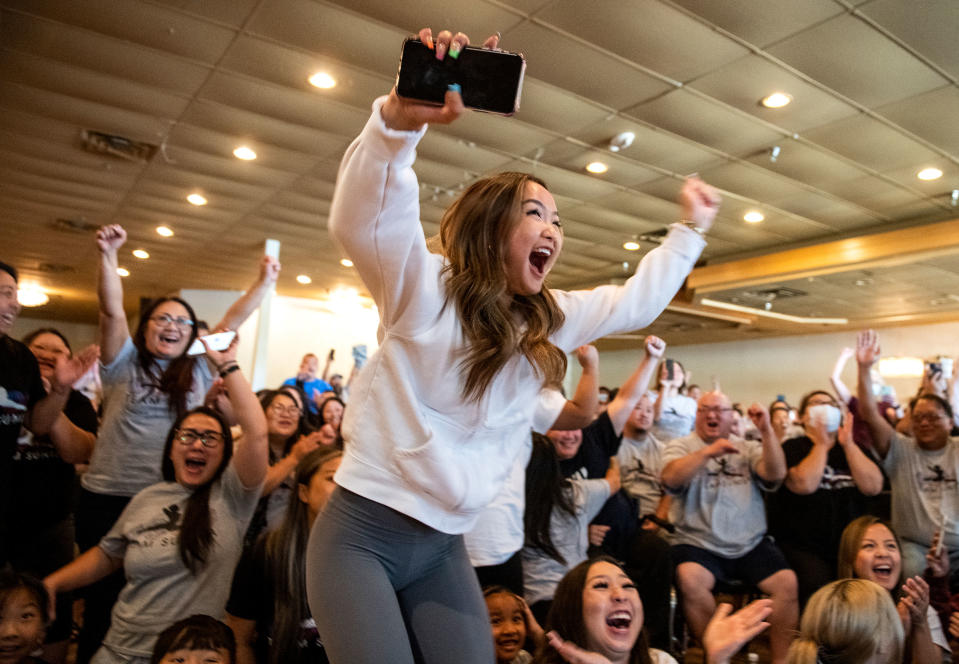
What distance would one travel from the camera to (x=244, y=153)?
5703 millimetres

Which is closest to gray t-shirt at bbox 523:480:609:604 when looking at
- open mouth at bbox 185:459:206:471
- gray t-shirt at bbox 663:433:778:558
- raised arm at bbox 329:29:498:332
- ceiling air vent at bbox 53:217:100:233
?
gray t-shirt at bbox 663:433:778:558

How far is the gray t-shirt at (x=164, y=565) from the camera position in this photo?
204cm

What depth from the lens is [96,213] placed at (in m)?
7.37

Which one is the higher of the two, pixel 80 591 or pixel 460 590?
pixel 460 590

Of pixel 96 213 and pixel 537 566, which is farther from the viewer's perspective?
pixel 96 213

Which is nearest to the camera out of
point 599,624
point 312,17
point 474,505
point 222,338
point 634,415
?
point 474,505

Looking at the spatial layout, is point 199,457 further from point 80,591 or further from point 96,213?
point 96,213

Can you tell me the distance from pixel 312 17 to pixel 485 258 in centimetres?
317

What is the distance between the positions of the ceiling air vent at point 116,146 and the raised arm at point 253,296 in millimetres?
3659

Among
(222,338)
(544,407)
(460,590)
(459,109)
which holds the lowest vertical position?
(460,590)

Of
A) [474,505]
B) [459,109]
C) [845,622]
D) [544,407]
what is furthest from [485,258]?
[845,622]

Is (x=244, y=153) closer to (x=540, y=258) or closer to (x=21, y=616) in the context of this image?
(x=21, y=616)

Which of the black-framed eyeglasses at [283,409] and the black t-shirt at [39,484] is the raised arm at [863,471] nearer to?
the black-framed eyeglasses at [283,409]

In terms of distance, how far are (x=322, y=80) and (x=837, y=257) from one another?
551 cm
